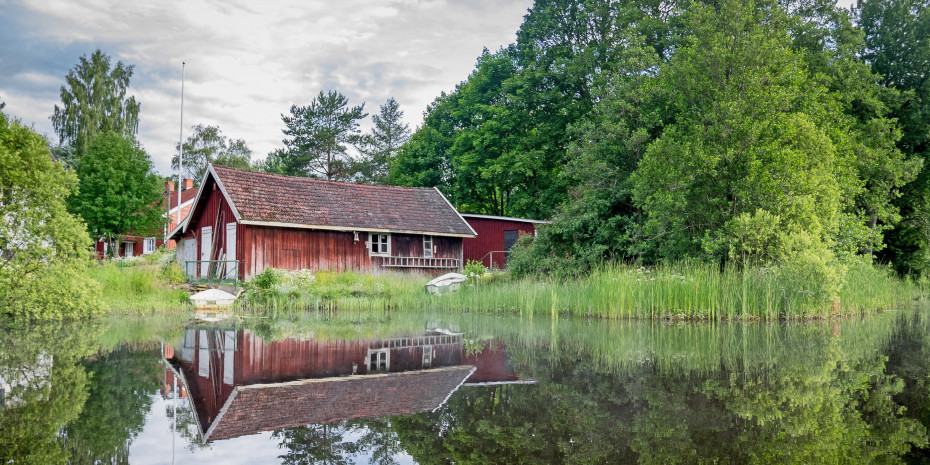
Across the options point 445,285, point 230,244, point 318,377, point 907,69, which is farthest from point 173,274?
point 907,69

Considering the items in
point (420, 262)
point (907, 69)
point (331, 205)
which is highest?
point (907, 69)

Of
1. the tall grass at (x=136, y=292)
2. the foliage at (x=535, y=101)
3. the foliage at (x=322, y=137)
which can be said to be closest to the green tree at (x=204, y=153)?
the foliage at (x=322, y=137)

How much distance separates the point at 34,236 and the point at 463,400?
10737mm

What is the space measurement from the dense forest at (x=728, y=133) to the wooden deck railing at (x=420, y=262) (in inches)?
254

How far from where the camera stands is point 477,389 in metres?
5.06

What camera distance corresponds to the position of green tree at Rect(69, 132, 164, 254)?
113 feet

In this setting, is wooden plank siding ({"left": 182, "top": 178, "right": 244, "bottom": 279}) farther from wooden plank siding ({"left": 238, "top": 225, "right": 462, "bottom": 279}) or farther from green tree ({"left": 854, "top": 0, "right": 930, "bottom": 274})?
green tree ({"left": 854, "top": 0, "right": 930, "bottom": 274})

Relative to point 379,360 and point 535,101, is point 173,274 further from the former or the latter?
point 535,101

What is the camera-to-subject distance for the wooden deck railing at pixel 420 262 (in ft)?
82.3

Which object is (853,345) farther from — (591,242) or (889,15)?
(889,15)

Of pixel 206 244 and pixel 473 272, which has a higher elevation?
pixel 206 244

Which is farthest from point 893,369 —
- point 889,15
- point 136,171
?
point 136,171

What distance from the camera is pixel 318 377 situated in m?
5.61

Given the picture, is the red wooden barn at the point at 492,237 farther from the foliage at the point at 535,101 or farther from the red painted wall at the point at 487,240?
the foliage at the point at 535,101
